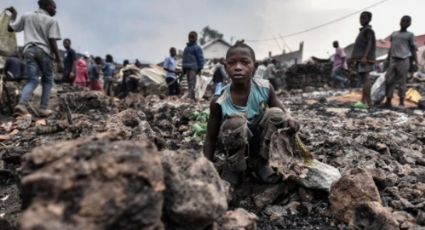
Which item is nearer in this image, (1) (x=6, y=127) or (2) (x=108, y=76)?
(1) (x=6, y=127)

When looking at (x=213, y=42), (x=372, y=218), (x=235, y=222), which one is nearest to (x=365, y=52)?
(x=372, y=218)

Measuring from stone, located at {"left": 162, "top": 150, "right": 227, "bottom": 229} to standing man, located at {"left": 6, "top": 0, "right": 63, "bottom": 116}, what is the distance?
412cm

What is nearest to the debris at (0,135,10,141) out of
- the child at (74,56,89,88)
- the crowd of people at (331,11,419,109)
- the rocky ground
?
the rocky ground

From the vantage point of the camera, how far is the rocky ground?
45.3 inches

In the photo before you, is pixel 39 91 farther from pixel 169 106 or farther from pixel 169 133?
pixel 169 133

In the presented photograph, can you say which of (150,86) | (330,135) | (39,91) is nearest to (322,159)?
(330,135)

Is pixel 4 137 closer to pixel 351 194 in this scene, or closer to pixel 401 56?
pixel 351 194

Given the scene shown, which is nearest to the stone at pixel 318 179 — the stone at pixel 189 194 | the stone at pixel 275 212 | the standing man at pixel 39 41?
the stone at pixel 275 212

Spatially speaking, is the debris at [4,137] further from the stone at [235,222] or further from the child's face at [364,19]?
the child's face at [364,19]

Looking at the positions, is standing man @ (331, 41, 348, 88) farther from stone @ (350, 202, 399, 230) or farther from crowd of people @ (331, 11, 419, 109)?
stone @ (350, 202, 399, 230)

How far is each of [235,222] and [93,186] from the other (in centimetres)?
69

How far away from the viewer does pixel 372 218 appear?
6.00 ft

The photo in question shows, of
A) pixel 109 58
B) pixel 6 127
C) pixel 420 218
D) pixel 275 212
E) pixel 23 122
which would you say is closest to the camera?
pixel 420 218

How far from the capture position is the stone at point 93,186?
111cm
